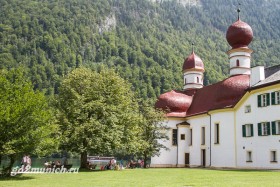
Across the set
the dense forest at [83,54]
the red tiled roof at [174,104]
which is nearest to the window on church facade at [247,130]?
the red tiled roof at [174,104]

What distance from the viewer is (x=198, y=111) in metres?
45.5

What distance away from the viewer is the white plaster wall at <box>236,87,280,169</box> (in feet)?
111

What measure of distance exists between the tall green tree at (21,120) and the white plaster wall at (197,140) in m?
21.0

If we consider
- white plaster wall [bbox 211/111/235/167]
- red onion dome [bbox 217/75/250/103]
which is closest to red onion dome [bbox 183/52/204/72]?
red onion dome [bbox 217/75/250/103]

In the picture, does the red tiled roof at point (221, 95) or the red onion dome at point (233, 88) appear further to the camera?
the red tiled roof at point (221, 95)

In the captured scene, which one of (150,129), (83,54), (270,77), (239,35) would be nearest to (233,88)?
(270,77)

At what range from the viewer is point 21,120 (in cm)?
2405

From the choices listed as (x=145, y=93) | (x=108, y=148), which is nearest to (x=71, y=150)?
(x=108, y=148)

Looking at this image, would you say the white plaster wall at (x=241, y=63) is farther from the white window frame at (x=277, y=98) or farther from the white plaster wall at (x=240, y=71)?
the white window frame at (x=277, y=98)

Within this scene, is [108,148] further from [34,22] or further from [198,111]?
[34,22]

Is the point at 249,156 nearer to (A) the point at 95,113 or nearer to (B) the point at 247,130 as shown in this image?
(B) the point at 247,130

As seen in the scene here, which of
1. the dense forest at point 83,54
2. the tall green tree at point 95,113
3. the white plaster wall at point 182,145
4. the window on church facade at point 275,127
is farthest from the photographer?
the dense forest at point 83,54

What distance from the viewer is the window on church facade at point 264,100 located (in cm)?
3466

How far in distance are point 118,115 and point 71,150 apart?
4.94m
